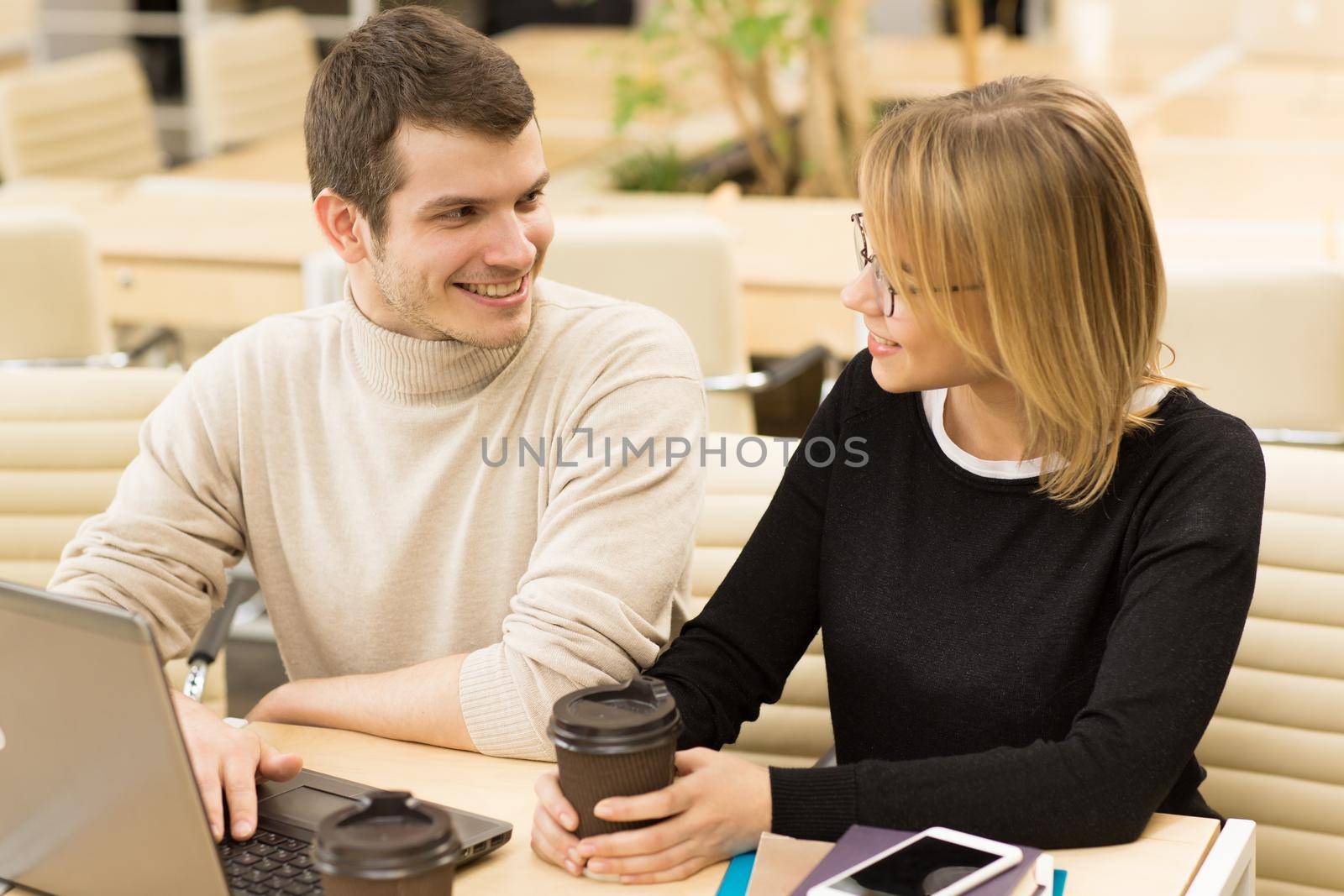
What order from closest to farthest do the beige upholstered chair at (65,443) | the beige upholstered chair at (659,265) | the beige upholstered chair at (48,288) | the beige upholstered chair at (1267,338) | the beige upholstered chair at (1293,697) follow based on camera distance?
1. the beige upholstered chair at (1293,697)
2. the beige upholstered chair at (65,443)
3. the beige upholstered chair at (1267,338)
4. the beige upholstered chair at (659,265)
5. the beige upholstered chair at (48,288)

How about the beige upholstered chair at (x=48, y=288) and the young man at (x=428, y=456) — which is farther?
the beige upholstered chair at (x=48, y=288)

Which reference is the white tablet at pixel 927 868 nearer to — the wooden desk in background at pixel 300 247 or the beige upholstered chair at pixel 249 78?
the wooden desk in background at pixel 300 247

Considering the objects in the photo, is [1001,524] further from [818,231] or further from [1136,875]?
[818,231]

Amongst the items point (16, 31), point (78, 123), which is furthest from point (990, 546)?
point (16, 31)

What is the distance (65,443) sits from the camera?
2.09 meters

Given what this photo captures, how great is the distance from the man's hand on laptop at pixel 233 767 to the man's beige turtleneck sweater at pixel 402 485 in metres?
0.27

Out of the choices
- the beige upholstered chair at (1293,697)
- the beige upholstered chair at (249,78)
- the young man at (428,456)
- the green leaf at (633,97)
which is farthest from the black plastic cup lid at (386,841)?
the beige upholstered chair at (249,78)

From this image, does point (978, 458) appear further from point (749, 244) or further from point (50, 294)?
point (50, 294)

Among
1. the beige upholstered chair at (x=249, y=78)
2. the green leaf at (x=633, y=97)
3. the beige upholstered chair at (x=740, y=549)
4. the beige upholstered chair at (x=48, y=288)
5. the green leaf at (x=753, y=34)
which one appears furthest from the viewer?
the beige upholstered chair at (x=249, y=78)

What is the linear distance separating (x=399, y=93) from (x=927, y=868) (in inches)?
34.0

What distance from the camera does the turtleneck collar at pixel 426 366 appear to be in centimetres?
156

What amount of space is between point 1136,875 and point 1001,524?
1.16 feet

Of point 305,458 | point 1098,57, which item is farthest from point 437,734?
point 1098,57

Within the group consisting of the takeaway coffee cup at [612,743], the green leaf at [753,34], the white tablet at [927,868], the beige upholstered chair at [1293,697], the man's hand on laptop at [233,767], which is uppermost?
the green leaf at [753,34]
